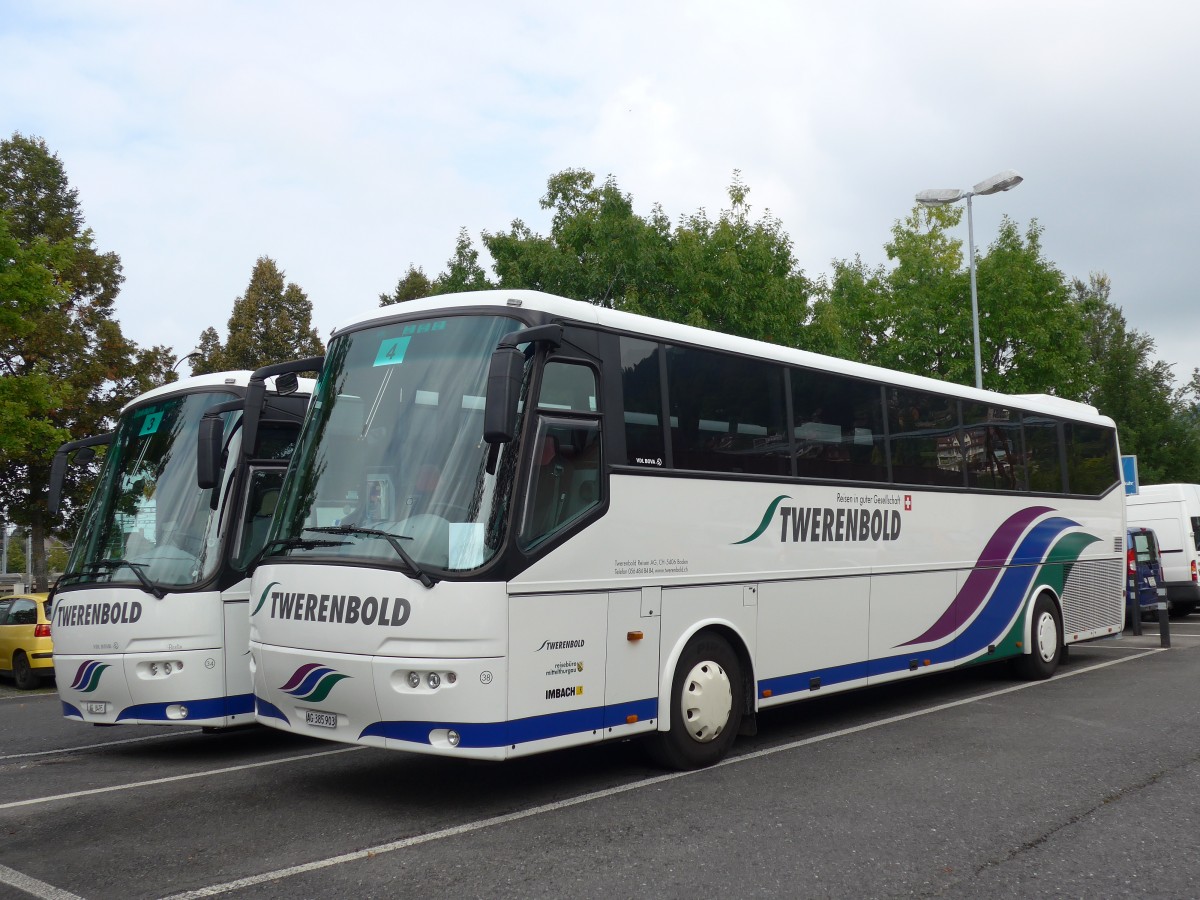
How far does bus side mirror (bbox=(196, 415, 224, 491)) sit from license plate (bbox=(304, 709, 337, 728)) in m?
2.23

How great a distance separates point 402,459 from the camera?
23.0 feet

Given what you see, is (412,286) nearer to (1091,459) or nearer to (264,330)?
(264,330)

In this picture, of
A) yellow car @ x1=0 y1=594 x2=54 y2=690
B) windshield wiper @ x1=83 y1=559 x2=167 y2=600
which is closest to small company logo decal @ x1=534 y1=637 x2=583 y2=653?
windshield wiper @ x1=83 y1=559 x2=167 y2=600

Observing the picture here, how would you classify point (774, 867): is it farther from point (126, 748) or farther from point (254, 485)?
point (126, 748)

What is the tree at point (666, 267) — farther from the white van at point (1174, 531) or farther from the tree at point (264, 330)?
the tree at point (264, 330)

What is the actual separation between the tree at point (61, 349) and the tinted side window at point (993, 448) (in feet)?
51.5

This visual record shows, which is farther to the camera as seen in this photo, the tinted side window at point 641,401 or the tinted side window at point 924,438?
the tinted side window at point 924,438

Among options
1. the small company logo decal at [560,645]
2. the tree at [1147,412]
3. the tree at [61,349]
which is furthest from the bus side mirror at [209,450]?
the tree at [1147,412]

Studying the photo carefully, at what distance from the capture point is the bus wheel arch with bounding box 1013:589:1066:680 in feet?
44.1

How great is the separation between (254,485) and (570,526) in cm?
343

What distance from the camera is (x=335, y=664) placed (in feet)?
22.7

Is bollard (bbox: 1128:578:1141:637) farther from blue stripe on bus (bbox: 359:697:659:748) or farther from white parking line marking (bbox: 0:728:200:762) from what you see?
white parking line marking (bbox: 0:728:200:762)

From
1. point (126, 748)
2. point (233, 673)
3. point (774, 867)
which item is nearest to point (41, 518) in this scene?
point (126, 748)

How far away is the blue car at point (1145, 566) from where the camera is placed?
70.2ft
